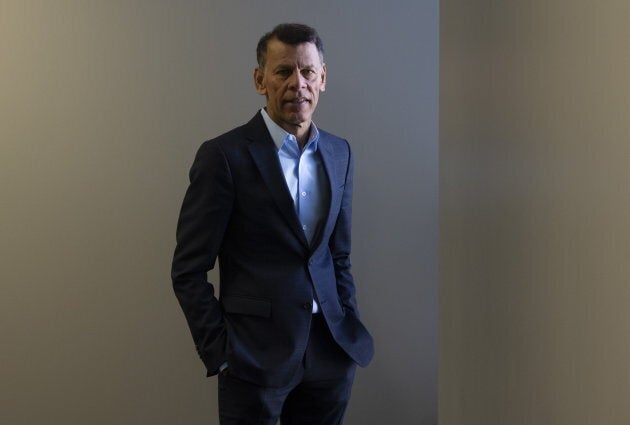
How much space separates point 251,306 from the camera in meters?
2.06

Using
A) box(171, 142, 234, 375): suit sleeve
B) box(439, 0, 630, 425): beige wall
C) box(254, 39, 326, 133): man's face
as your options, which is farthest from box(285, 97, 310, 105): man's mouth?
box(439, 0, 630, 425): beige wall

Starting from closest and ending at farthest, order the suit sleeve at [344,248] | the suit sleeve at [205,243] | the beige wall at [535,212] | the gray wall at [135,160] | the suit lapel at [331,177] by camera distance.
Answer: the beige wall at [535,212], the suit sleeve at [205,243], the suit lapel at [331,177], the suit sleeve at [344,248], the gray wall at [135,160]

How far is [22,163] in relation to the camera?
284cm

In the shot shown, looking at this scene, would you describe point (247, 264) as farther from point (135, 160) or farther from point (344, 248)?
point (135, 160)

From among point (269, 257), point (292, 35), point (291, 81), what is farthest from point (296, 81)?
point (269, 257)

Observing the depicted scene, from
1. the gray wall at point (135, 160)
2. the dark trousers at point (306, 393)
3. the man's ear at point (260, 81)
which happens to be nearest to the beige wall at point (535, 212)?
the dark trousers at point (306, 393)

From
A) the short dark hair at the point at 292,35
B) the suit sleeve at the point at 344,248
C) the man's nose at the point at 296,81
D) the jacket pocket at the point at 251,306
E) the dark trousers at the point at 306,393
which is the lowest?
the dark trousers at the point at 306,393

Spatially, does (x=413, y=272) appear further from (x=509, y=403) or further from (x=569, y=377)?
(x=569, y=377)

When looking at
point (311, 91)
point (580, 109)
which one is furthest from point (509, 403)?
point (311, 91)

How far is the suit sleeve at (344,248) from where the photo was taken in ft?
7.43

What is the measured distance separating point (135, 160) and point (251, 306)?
0.99m

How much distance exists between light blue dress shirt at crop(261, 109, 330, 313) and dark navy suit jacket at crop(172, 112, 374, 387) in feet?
0.11

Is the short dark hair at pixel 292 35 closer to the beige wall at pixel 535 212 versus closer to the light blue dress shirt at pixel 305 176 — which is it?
the light blue dress shirt at pixel 305 176

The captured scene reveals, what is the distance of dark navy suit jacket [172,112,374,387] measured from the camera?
6.71 ft
